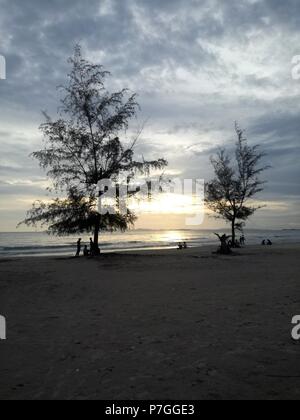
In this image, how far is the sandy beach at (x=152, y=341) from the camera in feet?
15.0

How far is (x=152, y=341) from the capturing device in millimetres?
6336

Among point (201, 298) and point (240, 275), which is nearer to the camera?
point (201, 298)

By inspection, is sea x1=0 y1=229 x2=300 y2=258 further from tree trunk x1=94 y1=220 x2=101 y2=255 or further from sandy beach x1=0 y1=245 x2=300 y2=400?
sandy beach x1=0 y1=245 x2=300 y2=400

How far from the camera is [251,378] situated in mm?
4723

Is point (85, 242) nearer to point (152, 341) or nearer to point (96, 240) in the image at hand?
point (96, 240)

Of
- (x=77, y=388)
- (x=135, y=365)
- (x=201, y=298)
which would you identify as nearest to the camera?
(x=77, y=388)

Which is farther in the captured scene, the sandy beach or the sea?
the sea

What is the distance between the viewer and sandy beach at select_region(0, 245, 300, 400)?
180 inches

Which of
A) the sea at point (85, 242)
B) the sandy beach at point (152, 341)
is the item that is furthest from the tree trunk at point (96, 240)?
the sea at point (85, 242)

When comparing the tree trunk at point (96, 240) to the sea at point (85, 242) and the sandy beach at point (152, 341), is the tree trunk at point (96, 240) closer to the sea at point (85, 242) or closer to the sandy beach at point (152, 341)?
the sandy beach at point (152, 341)

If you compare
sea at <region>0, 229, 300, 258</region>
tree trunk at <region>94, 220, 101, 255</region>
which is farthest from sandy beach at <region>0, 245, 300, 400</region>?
sea at <region>0, 229, 300, 258</region>

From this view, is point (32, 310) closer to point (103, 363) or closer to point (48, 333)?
point (48, 333)
